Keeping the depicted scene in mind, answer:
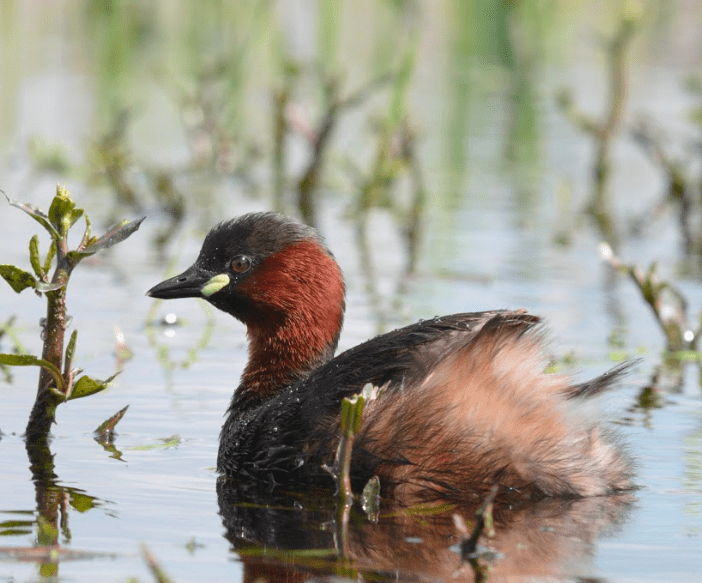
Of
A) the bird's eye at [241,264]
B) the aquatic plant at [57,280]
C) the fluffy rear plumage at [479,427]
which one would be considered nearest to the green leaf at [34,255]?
the aquatic plant at [57,280]

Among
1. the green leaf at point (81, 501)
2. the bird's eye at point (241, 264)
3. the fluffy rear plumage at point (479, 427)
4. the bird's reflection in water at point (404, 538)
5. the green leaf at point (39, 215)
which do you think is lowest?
the bird's reflection in water at point (404, 538)

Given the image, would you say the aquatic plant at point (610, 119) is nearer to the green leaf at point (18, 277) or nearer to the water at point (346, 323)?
the water at point (346, 323)

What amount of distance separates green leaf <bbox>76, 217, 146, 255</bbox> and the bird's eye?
911mm

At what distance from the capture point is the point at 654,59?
20766mm

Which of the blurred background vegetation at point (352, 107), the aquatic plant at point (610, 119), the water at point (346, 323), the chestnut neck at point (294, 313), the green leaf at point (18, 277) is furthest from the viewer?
the blurred background vegetation at point (352, 107)

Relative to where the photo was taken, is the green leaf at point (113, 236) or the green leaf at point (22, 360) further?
the green leaf at point (113, 236)

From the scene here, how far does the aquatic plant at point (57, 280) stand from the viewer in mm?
5109

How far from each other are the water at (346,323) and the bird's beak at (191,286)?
55 cm

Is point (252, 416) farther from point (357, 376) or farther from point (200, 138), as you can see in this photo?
point (200, 138)

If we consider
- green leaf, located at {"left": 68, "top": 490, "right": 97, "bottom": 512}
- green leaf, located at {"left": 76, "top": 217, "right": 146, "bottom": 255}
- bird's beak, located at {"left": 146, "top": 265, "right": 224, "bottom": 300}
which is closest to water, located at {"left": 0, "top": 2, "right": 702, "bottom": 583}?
green leaf, located at {"left": 68, "top": 490, "right": 97, "bottom": 512}

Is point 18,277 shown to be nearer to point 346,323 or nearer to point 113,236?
point 113,236

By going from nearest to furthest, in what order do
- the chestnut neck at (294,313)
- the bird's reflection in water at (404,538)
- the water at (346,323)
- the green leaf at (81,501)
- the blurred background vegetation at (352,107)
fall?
the bird's reflection in water at (404,538)
the water at (346,323)
the green leaf at (81,501)
the chestnut neck at (294,313)
the blurred background vegetation at (352,107)

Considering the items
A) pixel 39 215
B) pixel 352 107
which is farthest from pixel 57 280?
pixel 352 107

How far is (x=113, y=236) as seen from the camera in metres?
5.23
